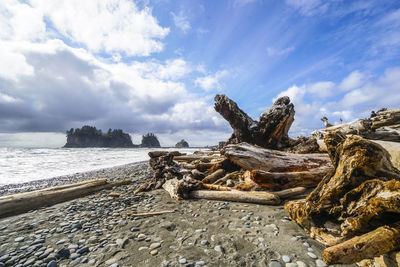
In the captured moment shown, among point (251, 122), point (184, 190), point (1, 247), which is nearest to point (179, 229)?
point (184, 190)

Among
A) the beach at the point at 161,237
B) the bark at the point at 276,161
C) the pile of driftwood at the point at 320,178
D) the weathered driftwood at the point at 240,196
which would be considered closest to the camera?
the pile of driftwood at the point at 320,178

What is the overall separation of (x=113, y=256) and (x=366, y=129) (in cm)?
947

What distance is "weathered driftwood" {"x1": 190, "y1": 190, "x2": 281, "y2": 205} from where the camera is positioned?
4.43m

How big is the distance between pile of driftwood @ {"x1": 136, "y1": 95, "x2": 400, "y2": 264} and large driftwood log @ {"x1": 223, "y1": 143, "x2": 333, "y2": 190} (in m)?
0.03

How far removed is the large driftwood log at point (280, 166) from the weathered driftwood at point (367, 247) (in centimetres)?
264

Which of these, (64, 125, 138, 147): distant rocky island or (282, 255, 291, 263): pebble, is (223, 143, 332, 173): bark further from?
(64, 125, 138, 147): distant rocky island

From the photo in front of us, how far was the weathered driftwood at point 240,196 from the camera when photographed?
14.5ft

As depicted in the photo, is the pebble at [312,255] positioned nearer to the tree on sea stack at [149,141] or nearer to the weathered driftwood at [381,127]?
the weathered driftwood at [381,127]

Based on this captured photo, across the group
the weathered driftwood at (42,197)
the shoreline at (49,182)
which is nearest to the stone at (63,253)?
the weathered driftwood at (42,197)

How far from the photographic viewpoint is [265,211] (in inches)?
161

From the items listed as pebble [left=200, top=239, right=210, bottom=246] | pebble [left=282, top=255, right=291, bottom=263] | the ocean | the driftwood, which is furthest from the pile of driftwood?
the ocean

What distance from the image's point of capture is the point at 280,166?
5.41 meters

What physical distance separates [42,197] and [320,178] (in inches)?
351

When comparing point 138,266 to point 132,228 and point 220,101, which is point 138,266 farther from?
point 220,101
